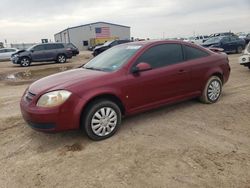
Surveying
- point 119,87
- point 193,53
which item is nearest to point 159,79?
point 119,87

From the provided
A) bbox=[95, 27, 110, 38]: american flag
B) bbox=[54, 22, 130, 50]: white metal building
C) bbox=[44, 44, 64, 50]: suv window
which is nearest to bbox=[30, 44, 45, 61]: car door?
bbox=[44, 44, 64, 50]: suv window

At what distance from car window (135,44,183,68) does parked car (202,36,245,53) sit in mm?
15772

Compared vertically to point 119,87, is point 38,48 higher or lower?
higher

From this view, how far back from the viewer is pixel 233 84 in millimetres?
8273

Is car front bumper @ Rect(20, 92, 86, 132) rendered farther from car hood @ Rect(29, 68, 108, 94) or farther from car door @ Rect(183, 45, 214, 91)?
car door @ Rect(183, 45, 214, 91)

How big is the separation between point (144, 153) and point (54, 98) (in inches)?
61.7

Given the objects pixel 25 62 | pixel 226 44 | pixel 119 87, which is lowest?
pixel 25 62

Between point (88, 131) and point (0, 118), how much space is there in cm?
269

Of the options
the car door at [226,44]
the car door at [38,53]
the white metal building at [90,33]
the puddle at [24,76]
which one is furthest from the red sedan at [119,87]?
the white metal building at [90,33]

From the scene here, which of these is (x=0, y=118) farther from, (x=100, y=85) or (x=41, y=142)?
(x=100, y=85)

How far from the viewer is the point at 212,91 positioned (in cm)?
610

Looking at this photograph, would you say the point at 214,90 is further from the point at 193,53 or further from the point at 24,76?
the point at 24,76

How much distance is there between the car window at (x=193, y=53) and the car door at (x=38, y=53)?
16567mm

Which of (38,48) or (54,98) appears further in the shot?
(38,48)
